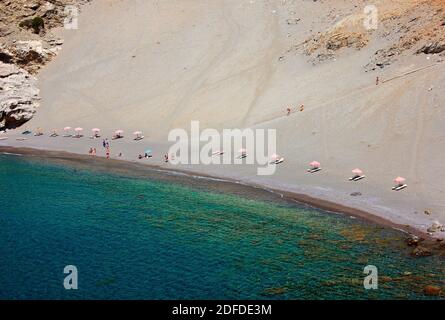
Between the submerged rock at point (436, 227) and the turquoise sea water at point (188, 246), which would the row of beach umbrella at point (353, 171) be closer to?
the turquoise sea water at point (188, 246)

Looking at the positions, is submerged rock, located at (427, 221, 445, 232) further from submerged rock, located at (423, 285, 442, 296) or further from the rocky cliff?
the rocky cliff

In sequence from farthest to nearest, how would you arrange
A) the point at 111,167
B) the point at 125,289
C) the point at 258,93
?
1. the point at 258,93
2. the point at 111,167
3. the point at 125,289

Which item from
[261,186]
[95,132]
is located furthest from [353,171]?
[95,132]

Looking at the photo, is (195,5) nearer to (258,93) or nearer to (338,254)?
(258,93)

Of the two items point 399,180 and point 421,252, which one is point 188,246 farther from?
point 399,180

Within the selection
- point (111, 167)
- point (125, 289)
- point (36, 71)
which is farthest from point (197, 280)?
point (36, 71)
